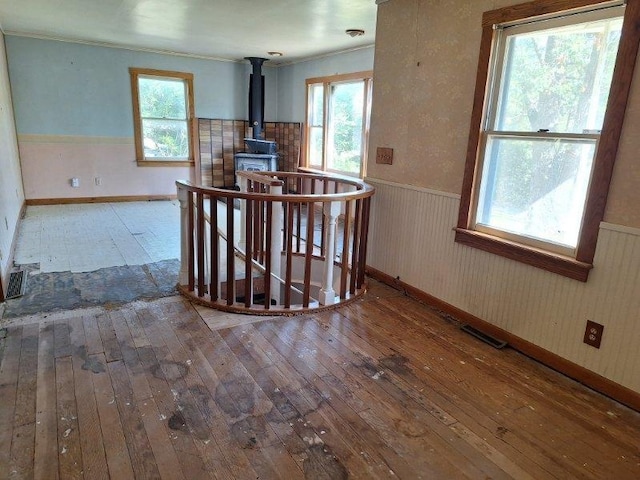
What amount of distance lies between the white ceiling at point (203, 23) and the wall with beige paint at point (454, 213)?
958 millimetres

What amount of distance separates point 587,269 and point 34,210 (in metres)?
6.47

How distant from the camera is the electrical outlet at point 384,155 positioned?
3395 millimetres

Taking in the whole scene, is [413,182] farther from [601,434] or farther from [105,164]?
[105,164]

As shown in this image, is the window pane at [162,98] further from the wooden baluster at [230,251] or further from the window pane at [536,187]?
the window pane at [536,187]

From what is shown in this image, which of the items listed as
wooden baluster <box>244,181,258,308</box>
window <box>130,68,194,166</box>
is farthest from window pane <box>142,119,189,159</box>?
wooden baluster <box>244,181,258,308</box>

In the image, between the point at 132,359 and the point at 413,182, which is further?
the point at 413,182

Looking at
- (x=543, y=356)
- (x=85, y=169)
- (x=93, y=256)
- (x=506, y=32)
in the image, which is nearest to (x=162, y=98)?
(x=85, y=169)

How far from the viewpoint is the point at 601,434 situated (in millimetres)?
1855

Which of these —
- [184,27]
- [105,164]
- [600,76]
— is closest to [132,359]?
[600,76]

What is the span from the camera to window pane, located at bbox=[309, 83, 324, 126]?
659cm

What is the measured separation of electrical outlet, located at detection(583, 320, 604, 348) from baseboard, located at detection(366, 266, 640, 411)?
6.1 inches

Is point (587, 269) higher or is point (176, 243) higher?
point (587, 269)

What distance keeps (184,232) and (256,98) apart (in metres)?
4.50

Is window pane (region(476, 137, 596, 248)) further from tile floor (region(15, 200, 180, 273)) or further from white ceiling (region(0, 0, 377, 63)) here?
tile floor (region(15, 200, 180, 273))
